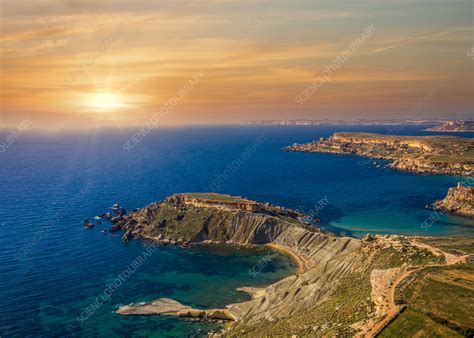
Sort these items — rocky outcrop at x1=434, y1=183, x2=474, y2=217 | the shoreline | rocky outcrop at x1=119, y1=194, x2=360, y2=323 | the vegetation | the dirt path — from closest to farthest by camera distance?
1. the vegetation
2. the dirt path
3. rocky outcrop at x1=119, y1=194, x2=360, y2=323
4. the shoreline
5. rocky outcrop at x1=434, y1=183, x2=474, y2=217

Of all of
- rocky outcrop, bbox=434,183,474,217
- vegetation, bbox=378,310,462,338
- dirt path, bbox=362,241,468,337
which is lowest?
rocky outcrop, bbox=434,183,474,217

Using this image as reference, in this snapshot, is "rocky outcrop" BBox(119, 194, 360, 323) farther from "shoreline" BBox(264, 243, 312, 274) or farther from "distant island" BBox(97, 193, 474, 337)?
"shoreline" BBox(264, 243, 312, 274)

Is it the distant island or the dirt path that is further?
the distant island

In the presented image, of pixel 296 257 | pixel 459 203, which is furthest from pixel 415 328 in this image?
pixel 459 203

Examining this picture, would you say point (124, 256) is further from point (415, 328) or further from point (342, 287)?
point (415, 328)

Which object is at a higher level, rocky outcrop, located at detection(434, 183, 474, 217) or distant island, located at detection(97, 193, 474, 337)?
distant island, located at detection(97, 193, 474, 337)

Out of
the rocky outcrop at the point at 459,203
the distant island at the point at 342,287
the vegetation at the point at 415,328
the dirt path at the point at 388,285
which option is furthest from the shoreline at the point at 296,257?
the rocky outcrop at the point at 459,203

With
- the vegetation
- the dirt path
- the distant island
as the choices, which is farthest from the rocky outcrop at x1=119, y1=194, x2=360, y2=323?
the vegetation
